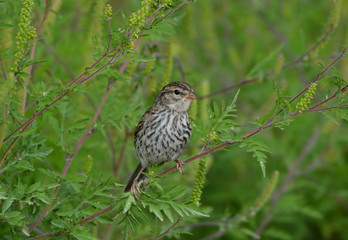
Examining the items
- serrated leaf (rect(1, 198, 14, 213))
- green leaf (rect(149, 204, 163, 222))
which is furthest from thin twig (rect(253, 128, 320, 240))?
serrated leaf (rect(1, 198, 14, 213))

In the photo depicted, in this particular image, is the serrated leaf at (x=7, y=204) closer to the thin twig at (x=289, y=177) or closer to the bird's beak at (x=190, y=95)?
the bird's beak at (x=190, y=95)

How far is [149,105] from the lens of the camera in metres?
5.14

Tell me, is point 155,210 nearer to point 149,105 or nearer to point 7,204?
point 7,204

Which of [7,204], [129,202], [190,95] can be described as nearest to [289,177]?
[190,95]

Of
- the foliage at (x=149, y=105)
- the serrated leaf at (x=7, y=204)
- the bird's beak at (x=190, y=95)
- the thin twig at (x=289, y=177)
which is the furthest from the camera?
the thin twig at (x=289, y=177)

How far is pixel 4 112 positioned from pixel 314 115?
14.5 feet

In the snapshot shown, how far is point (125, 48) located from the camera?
9.37 ft

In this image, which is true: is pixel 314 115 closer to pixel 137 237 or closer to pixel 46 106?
pixel 137 237

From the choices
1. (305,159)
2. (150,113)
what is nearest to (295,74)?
(305,159)

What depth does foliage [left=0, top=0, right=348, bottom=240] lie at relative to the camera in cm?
294

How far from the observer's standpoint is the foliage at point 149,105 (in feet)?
9.63

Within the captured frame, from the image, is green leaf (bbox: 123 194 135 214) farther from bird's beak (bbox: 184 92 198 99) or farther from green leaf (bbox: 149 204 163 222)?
bird's beak (bbox: 184 92 198 99)

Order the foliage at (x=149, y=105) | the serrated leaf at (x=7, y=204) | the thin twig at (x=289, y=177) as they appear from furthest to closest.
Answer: the thin twig at (x=289, y=177) < the foliage at (x=149, y=105) < the serrated leaf at (x=7, y=204)

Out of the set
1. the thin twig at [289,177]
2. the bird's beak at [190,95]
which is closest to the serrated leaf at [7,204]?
the bird's beak at [190,95]
